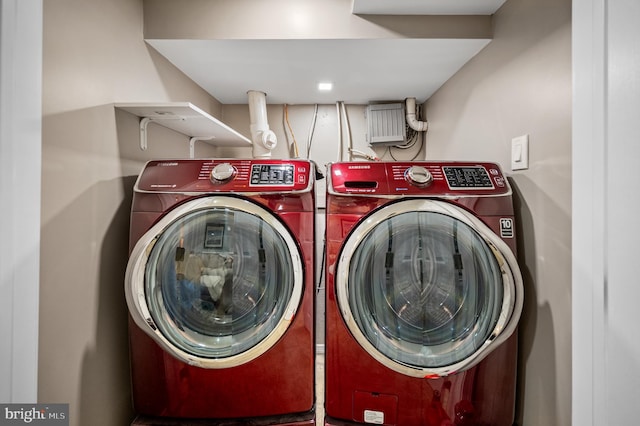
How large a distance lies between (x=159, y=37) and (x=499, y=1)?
157cm

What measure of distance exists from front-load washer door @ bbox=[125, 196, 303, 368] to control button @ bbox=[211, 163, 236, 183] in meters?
0.08

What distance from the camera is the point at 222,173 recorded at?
1.25 meters

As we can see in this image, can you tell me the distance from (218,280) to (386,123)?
1.79 meters

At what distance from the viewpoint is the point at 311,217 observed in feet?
4.12

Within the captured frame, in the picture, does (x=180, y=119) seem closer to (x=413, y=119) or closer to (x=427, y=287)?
(x=427, y=287)

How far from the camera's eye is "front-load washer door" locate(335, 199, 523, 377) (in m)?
1.16

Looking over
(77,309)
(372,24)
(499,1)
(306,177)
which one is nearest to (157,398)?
(77,309)

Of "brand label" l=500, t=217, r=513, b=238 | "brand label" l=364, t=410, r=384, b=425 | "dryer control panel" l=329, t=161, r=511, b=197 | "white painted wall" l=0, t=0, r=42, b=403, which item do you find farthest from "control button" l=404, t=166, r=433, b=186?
"white painted wall" l=0, t=0, r=42, b=403

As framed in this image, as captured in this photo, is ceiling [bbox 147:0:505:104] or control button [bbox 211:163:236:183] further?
ceiling [bbox 147:0:505:104]

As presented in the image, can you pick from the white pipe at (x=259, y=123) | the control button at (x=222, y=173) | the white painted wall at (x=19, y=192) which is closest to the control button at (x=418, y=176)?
the control button at (x=222, y=173)

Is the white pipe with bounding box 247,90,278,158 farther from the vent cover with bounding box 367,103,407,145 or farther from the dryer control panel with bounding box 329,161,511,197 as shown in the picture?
the dryer control panel with bounding box 329,161,511,197

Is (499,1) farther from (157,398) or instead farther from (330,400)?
(157,398)

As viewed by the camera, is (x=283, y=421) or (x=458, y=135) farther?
(x=458, y=135)

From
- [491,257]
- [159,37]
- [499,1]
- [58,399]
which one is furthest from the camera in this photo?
[159,37]
